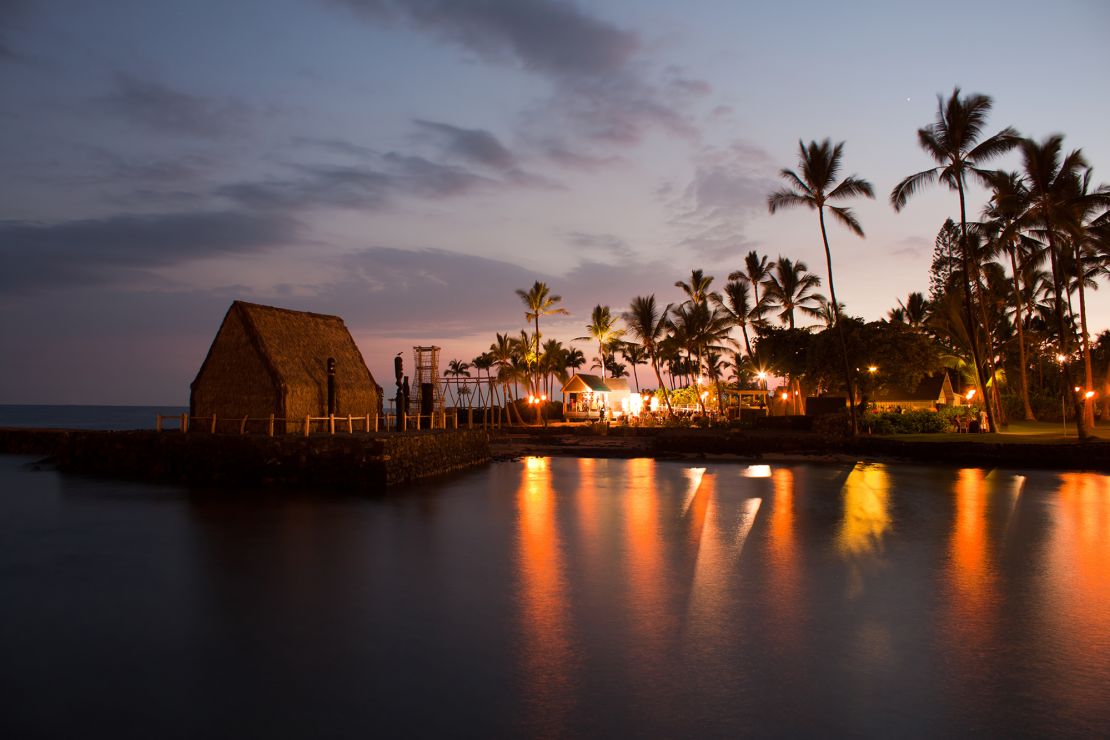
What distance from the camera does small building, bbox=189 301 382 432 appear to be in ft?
80.8

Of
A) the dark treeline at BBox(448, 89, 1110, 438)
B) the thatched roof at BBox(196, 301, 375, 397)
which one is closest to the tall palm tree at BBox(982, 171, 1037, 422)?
the dark treeline at BBox(448, 89, 1110, 438)

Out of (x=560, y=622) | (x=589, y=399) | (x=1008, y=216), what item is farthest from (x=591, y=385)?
(x=560, y=622)

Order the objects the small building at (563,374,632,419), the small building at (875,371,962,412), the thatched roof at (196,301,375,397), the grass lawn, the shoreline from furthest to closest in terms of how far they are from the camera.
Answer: the small building at (563,374,632,419)
the small building at (875,371,962,412)
the grass lawn
the thatched roof at (196,301,375,397)
the shoreline

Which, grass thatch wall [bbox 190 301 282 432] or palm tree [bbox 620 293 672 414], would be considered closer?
grass thatch wall [bbox 190 301 282 432]

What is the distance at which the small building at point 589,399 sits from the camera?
5550 centimetres

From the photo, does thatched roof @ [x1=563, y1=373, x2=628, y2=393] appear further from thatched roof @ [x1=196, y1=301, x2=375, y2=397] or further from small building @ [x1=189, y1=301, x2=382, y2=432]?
small building @ [x1=189, y1=301, x2=382, y2=432]

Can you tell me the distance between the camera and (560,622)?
897cm

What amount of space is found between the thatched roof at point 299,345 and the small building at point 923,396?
31.4 metres

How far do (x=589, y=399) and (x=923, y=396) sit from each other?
22.2 m

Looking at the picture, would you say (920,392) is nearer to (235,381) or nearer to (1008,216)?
(1008,216)

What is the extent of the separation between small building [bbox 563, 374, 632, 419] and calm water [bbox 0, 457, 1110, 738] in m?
37.2

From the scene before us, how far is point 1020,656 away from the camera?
24.6ft

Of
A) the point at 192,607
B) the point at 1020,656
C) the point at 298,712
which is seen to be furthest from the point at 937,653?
the point at 192,607

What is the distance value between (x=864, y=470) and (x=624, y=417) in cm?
2077
